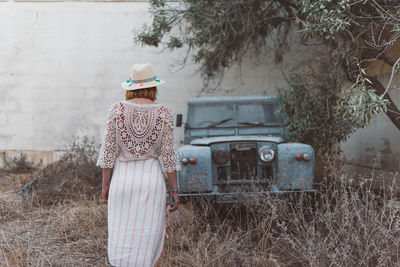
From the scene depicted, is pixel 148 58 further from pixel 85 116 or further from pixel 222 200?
pixel 222 200

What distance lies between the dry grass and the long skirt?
2.54 ft

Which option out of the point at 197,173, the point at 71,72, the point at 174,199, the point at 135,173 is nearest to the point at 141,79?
the point at 135,173

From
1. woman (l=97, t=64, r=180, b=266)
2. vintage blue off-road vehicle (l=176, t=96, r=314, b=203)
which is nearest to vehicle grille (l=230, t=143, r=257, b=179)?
vintage blue off-road vehicle (l=176, t=96, r=314, b=203)

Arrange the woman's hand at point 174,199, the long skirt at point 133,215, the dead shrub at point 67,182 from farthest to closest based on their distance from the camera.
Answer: the dead shrub at point 67,182, the woman's hand at point 174,199, the long skirt at point 133,215

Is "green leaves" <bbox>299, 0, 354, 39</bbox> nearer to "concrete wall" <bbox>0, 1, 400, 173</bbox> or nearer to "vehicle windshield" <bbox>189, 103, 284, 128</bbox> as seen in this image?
"vehicle windshield" <bbox>189, 103, 284, 128</bbox>

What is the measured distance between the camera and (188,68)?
33.1ft

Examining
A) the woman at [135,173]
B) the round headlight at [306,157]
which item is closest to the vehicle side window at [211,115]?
the round headlight at [306,157]

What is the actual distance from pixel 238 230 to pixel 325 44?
4.52 meters

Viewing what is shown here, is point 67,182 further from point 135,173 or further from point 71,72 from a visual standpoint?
point 71,72

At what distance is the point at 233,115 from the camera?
5977 mm

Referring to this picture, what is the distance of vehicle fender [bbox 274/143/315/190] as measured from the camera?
441cm

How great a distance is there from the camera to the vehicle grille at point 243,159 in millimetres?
4699

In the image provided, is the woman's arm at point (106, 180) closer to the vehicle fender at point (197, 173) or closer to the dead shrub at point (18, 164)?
the vehicle fender at point (197, 173)

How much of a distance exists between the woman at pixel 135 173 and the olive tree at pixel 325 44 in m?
2.16
